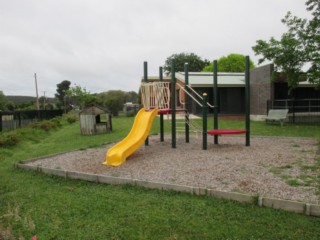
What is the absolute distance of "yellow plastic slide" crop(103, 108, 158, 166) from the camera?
280 inches

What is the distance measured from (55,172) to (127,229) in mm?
3481

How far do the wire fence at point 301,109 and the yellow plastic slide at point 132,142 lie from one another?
13.2 metres

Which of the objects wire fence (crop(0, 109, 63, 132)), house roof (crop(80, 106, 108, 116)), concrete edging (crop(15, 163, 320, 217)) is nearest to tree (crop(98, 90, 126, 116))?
wire fence (crop(0, 109, 63, 132))

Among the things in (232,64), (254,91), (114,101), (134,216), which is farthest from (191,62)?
(134,216)

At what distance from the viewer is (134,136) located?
8281 millimetres

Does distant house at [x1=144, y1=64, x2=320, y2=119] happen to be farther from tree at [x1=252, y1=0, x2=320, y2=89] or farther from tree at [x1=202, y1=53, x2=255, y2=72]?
tree at [x1=202, y1=53, x2=255, y2=72]

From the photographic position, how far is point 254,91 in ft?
72.6

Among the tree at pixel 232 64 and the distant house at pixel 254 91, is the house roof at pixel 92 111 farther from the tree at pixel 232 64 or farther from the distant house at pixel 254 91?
the tree at pixel 232 64

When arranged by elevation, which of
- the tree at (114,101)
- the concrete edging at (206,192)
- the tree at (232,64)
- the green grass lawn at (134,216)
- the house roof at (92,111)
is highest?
the tree at (232,64)

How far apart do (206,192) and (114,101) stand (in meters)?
30.7

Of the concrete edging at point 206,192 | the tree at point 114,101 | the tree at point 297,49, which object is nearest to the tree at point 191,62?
the tree at point 114,101

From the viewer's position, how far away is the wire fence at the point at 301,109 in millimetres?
19284

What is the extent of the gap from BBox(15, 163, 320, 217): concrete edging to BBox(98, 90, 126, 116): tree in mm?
28129

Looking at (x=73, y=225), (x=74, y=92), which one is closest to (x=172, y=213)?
(x=73, y=225)
